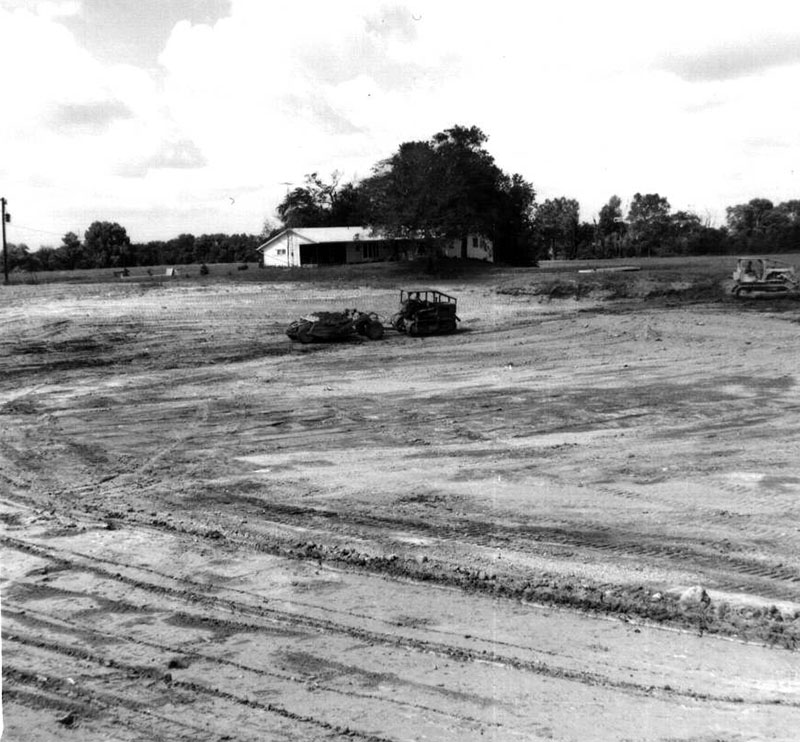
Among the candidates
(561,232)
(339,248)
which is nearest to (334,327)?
(339,248)

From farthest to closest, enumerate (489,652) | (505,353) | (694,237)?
1. (694,237)
2. (505,353)
3. (489,652)

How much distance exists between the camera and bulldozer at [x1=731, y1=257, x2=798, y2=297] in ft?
112

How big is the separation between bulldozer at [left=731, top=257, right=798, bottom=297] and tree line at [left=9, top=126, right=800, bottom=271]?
17522mm

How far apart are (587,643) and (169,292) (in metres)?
38.7

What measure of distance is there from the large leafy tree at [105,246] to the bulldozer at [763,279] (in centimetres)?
6428

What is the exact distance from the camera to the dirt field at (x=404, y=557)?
5.92m

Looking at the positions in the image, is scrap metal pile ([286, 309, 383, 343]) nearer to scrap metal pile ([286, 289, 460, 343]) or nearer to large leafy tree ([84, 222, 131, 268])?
scrap metal pile ([286, 289, 460, 343])

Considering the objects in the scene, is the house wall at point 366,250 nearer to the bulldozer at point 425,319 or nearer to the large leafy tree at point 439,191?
the large leafy tree at point 439,191

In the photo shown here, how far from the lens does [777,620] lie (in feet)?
23.3

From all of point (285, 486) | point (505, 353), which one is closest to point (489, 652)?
point (285, 486)

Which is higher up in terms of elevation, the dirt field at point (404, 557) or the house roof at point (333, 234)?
the house roof at point (333, 234)

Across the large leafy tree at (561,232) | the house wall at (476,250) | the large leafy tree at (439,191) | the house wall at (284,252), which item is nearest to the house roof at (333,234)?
the house wall at (284,252)

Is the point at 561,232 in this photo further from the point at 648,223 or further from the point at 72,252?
the point at 72,252

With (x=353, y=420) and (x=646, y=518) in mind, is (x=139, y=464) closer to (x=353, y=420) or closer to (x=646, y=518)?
(x=353, y=420)
